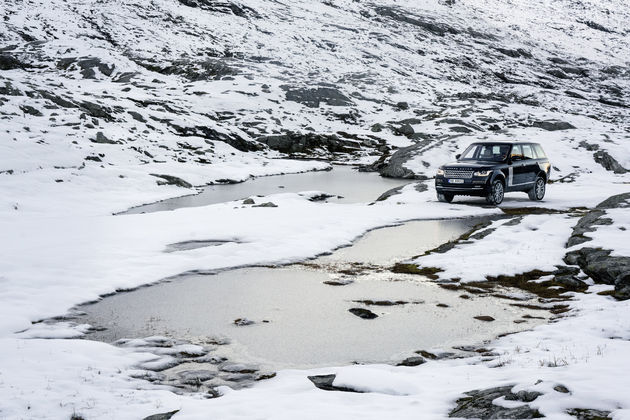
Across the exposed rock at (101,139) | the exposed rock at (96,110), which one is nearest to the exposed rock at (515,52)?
the exposed rock at (96,110)

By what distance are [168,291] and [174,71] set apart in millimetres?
66542

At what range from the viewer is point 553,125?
198ft

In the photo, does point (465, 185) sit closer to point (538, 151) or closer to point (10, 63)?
point (538, 151)

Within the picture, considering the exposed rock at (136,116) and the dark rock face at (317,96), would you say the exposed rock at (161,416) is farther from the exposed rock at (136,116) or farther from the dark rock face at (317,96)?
the dark rock face at (317,96)

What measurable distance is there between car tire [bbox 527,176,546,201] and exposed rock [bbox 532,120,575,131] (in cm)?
3945

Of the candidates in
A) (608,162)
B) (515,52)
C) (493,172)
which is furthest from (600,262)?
(515,52)

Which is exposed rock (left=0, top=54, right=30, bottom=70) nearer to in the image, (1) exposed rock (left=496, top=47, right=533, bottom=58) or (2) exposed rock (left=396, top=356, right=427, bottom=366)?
(2) exposed rock (left=396, top=356, right=427, bottom=366)

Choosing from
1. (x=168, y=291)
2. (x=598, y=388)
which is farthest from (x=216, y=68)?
(x=598, y=388)

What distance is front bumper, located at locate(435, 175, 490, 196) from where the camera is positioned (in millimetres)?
20641

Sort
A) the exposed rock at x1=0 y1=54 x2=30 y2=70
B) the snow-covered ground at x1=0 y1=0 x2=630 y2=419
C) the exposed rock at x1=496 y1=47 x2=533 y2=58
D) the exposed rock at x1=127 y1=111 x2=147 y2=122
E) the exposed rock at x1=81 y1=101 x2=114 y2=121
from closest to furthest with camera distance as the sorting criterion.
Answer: the snow-covered ground at x1=0 y1=0 x2=630 y2=419 → the exposed rock at x1=81 y1=101 x2=114 y2=121 → the exposed rock at x1=127 y1=111 x2=147 y2=122 → the exposed rock at x1=0 y1=54 x2=30 y2=70 → the exposed rock at x1=496 y1=47 x2=533 y2=58

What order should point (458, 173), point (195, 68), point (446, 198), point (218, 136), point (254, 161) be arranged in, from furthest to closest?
point (195, 68)
point (218, 136)
point (254, 161)
point (446, 198)
point (458, 173)

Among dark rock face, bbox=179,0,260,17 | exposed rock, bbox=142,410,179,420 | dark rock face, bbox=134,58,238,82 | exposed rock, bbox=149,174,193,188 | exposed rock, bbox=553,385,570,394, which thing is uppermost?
dark rock face, bbox=179,0,260,17

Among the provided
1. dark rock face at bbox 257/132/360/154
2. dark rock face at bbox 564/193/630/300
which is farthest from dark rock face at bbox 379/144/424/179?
dark rock face at bbox 564/193/630/300

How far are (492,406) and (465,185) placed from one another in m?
16.6
